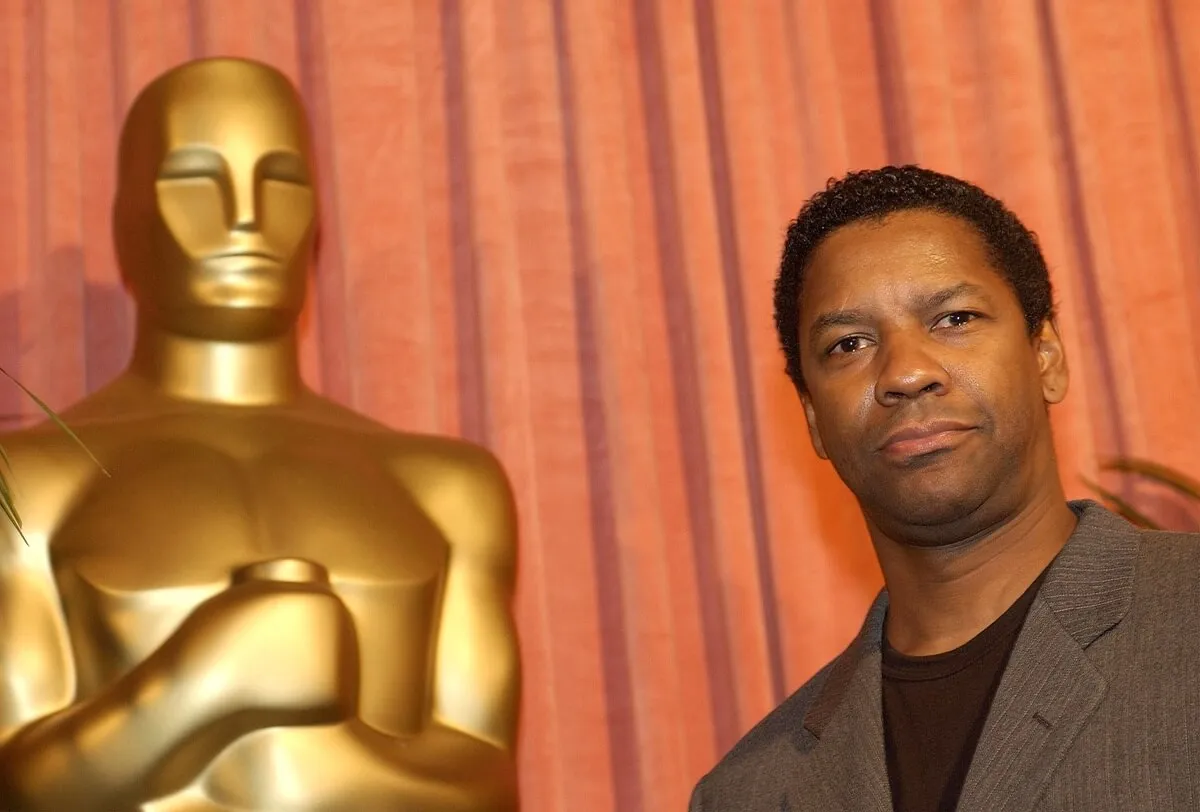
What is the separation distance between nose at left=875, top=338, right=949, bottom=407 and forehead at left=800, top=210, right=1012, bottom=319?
0.24 ft

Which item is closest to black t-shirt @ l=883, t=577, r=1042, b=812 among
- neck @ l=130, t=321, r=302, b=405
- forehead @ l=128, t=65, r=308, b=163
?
neck @ l=130, t=321, r=302, b=405

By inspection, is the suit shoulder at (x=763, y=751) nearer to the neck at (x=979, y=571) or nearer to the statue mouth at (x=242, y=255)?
the neck at (x=979, y=571)

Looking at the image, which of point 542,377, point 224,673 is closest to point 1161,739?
point 224,673

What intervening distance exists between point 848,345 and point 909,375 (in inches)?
4.2

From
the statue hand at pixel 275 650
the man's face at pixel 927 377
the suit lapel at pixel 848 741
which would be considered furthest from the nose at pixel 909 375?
the statue hand at pixel 275 650

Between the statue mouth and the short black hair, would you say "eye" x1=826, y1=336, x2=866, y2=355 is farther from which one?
the statue mouth

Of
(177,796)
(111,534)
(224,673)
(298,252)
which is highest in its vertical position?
(298,252)

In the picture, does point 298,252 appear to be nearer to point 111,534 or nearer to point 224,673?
point 111,534

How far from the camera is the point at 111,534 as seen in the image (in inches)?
72.4

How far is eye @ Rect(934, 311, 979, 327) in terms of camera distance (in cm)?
151

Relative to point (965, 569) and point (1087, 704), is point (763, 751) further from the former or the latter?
point (1087, 704)

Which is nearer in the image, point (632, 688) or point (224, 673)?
point (224, 673)

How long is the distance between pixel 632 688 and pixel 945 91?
3.86 ft

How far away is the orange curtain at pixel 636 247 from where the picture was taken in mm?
2488
